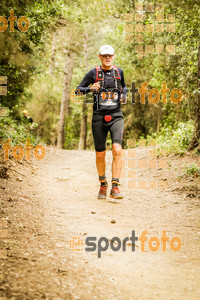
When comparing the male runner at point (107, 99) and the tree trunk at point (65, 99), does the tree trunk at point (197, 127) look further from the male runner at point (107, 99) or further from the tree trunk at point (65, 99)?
the tree trunk at point (65, 99)

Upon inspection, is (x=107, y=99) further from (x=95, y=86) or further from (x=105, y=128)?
(x=105, y=128)

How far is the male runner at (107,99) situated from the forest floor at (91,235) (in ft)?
2.85

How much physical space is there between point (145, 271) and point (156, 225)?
1.60m

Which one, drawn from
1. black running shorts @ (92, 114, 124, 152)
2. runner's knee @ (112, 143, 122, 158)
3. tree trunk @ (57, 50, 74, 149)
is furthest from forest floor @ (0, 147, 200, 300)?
tree trunk @ (57, 50, 74, 149)

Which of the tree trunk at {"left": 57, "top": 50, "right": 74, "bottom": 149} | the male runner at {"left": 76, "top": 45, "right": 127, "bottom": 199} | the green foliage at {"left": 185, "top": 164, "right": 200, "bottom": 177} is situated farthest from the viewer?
the tree trunk at {"left": 57, "top": 50, "right": 74, "bottom": 149}

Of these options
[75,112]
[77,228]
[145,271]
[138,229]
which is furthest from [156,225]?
[75,112]

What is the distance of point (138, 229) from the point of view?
429cm

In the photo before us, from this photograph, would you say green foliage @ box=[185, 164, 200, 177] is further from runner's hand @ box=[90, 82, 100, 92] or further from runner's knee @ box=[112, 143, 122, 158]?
runner's hand @ box=[90, 82, 100, 92]

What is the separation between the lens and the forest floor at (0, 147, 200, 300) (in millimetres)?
2496

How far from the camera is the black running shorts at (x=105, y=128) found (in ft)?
18.6

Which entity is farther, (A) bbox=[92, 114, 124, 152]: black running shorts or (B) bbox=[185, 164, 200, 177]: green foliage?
(B) bbox=[185, 164, 200, 177]: green foliage

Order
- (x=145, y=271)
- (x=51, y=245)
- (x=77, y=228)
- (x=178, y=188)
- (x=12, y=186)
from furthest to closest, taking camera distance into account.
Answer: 1. (x=178, y=188)
2. (x=12, y=186)
3. (x=77, y=228)
4. (x=51, y=245)
5. (x=145, y=271)

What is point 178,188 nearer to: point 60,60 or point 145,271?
point 145,271

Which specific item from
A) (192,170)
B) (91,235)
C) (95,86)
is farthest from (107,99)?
(192,170)
